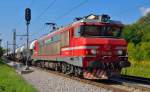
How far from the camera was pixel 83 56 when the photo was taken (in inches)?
842

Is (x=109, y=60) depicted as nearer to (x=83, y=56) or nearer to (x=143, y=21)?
(x=83, y=56)

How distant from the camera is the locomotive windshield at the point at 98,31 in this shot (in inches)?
880

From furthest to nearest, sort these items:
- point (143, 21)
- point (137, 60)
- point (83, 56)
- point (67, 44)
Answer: point (143, 21) < point (137, 60) < point (67, 44) < point (83, 56)

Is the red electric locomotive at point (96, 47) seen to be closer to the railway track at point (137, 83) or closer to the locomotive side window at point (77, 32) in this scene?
the locomotive side window at point (77, 32)

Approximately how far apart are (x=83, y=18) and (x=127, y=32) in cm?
5360

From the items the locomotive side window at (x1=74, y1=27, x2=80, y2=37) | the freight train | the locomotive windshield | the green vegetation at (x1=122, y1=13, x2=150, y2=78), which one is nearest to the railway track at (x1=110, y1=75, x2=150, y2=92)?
the freight train

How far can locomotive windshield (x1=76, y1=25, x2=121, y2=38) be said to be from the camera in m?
22.4

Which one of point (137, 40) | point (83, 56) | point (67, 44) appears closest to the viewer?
point (83, 56)

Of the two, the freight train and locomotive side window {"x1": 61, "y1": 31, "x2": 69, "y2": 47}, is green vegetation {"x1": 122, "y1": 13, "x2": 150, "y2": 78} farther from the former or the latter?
the freight train

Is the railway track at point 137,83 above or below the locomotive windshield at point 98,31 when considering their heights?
below

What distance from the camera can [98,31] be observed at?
2255 centimetres

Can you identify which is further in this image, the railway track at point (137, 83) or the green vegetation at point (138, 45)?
the green vegetation at point (138, 45)

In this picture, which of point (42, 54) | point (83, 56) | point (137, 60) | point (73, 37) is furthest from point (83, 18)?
point (137, 60)

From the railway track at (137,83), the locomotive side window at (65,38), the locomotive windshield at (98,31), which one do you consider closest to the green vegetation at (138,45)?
the locomotive side window at (65,38)
